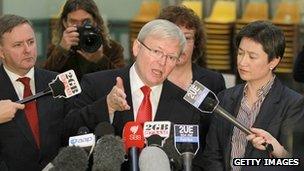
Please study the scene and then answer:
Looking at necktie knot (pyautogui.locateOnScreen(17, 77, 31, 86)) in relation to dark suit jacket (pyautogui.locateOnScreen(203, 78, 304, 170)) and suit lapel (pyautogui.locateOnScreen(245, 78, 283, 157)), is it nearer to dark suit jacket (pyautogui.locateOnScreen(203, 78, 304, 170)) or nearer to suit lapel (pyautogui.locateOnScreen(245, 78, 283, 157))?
dark suit jacket (pyautogui.locateOnScreen(203, 78, 304, 170))

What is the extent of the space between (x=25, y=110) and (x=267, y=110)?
0.91 m

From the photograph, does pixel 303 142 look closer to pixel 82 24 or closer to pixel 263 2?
pixel 82 24

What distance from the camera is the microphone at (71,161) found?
1983 millimetres

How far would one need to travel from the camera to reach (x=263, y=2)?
7824 mm

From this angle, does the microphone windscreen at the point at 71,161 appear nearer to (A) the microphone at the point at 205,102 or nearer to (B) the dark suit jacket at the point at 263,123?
(A) the microphone at the point at 205,102

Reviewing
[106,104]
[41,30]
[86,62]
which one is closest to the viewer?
[106,104]

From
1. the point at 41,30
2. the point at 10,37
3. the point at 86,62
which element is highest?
the point at 10,37

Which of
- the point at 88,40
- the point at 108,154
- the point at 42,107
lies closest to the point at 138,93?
the point at 42,107

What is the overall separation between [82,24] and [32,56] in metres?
0.91

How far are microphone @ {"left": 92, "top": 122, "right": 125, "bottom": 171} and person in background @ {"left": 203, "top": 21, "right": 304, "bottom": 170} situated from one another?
1.95 feet

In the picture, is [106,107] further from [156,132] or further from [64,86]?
[156,132]

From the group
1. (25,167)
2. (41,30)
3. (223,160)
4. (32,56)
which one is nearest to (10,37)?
(32,56)

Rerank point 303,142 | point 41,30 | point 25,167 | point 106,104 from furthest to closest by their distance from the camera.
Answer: point 41,30 → point 25,167 → point 106,104 → point 303,142

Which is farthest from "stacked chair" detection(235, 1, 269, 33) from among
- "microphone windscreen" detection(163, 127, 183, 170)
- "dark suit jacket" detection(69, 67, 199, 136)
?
"microphone windscreen" detection(163, 127, 183, 170)
